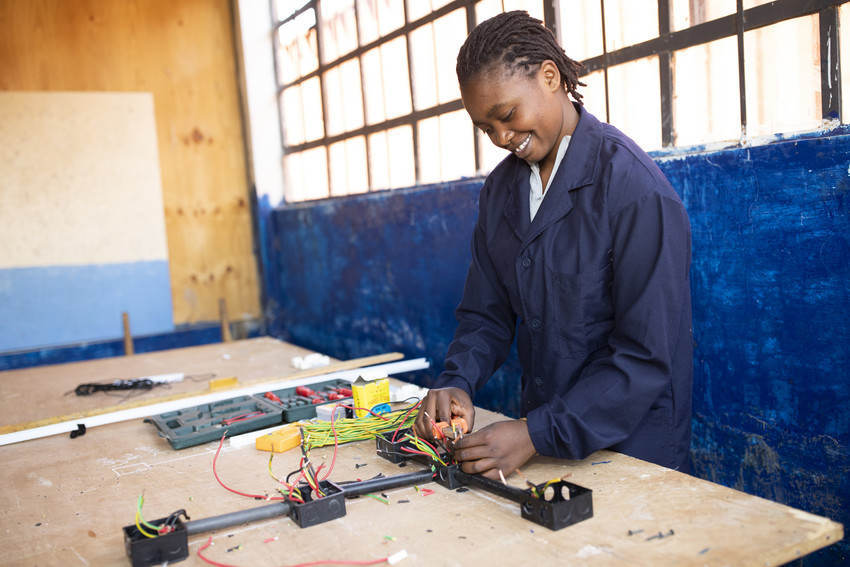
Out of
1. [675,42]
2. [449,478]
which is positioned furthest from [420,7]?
[449,478]

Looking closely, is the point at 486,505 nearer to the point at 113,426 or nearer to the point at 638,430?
the point at 638,430

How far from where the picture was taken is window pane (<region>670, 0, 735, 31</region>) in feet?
6.08

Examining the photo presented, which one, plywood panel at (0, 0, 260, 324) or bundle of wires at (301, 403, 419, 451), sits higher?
plywood panel at (0, 0, 260, 324)

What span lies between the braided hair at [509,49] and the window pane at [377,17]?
2000 mm

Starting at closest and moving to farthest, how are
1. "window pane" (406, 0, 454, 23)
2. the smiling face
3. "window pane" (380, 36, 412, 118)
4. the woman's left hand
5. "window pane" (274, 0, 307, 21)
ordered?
the woman's left hand < the smiling face < "window pane" (406, 0, 454, 23) < "window pane" (380, 36, 412, 118) < "window pane" (274, 0, 307, 21)

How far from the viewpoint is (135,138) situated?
4.77 meters

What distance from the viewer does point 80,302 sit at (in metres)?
4.67

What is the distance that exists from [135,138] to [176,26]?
880 millimetres

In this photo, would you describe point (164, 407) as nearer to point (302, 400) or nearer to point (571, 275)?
point (302, 400)

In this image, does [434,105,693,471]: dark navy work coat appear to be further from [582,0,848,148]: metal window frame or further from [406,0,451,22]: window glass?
[406,0,451,22]: window glass

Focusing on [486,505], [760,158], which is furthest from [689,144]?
[486,505]

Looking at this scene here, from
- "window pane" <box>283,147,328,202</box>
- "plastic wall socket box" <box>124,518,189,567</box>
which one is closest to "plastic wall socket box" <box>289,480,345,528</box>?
"plastic wall socket box" <box>124,518,189,567</box>

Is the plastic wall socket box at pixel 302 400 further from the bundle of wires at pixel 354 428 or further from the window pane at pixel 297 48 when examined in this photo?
the window pane at pixel 297 48

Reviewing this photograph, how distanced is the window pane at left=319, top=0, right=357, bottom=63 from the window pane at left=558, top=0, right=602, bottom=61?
173 cm
